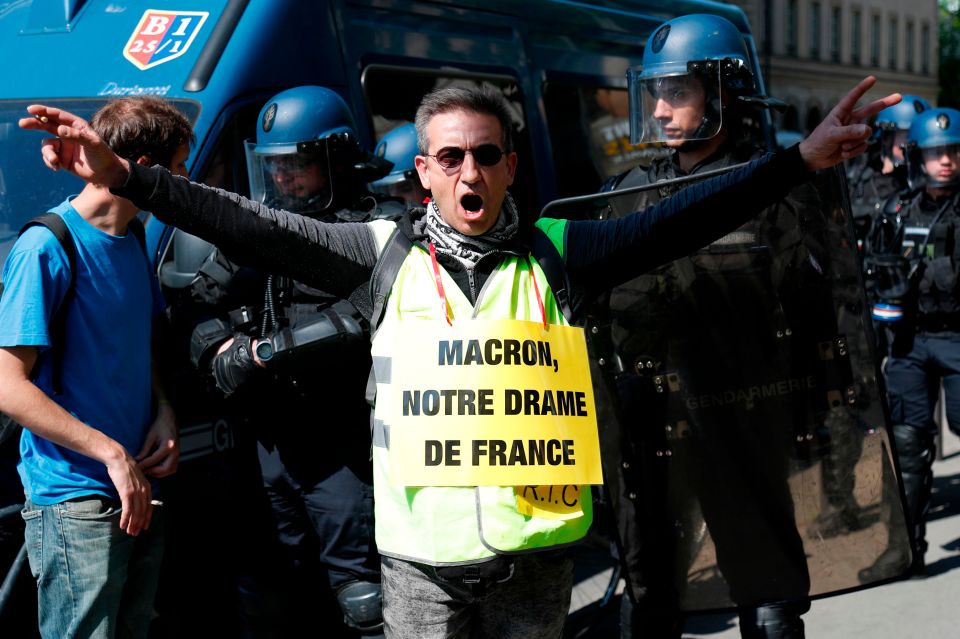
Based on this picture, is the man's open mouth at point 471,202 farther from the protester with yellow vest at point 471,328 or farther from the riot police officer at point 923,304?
the riot police officer at point 923,304

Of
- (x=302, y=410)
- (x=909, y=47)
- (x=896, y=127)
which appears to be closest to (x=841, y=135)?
(x=302, y=410)

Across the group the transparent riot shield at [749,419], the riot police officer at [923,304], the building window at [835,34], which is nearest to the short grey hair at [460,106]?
the transparent riot shield at [749,419]

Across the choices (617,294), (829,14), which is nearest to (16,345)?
Result: (617,294)

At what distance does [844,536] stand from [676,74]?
1562mm

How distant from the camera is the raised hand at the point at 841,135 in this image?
8.68ft

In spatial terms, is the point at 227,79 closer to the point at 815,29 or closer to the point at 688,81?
the point at 688,81

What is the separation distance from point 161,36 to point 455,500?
255 cm

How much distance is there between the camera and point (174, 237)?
3971 millimetres

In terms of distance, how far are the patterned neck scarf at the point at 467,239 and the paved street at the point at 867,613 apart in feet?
8.55

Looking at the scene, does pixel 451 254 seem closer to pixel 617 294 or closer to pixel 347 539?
pixel 617 294

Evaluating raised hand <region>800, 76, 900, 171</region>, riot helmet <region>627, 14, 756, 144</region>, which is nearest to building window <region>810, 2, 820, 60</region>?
riot helmet <region>627, 14, 756, 144</region>

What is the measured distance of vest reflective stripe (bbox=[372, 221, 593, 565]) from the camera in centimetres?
247

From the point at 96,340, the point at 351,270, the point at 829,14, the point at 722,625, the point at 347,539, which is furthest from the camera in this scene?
the point at 829,14

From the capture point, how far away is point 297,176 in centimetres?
394
